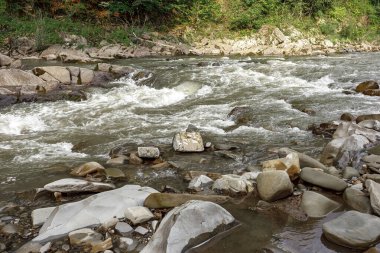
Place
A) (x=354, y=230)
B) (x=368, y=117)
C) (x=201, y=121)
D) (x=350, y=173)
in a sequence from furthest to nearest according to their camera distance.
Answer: (x=201, y=121) → (x=368, y=117) → (x=350, y=173) → (x=354, y=230)

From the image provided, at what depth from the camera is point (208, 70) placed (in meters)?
12.9

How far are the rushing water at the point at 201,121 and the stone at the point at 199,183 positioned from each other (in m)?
0.29

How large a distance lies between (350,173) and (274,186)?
1230 millimetres

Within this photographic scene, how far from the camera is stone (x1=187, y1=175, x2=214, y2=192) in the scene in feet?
14.2

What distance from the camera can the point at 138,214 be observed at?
11.6ft

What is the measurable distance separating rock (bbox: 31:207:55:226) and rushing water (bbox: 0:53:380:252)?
0.83 metres

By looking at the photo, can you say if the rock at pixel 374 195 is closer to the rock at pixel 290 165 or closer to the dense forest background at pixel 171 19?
the rock at pixel 290 165

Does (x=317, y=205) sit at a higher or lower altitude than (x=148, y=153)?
higher

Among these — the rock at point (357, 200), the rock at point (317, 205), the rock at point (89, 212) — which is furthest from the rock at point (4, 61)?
the rock at point (357, 200)

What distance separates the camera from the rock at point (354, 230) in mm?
3012

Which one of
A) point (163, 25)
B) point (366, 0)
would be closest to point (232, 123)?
point (163, 25)

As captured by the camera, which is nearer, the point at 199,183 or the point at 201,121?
the point at 199,183

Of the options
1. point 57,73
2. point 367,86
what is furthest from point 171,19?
point 367,86

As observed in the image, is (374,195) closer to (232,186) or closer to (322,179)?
(322,179)
